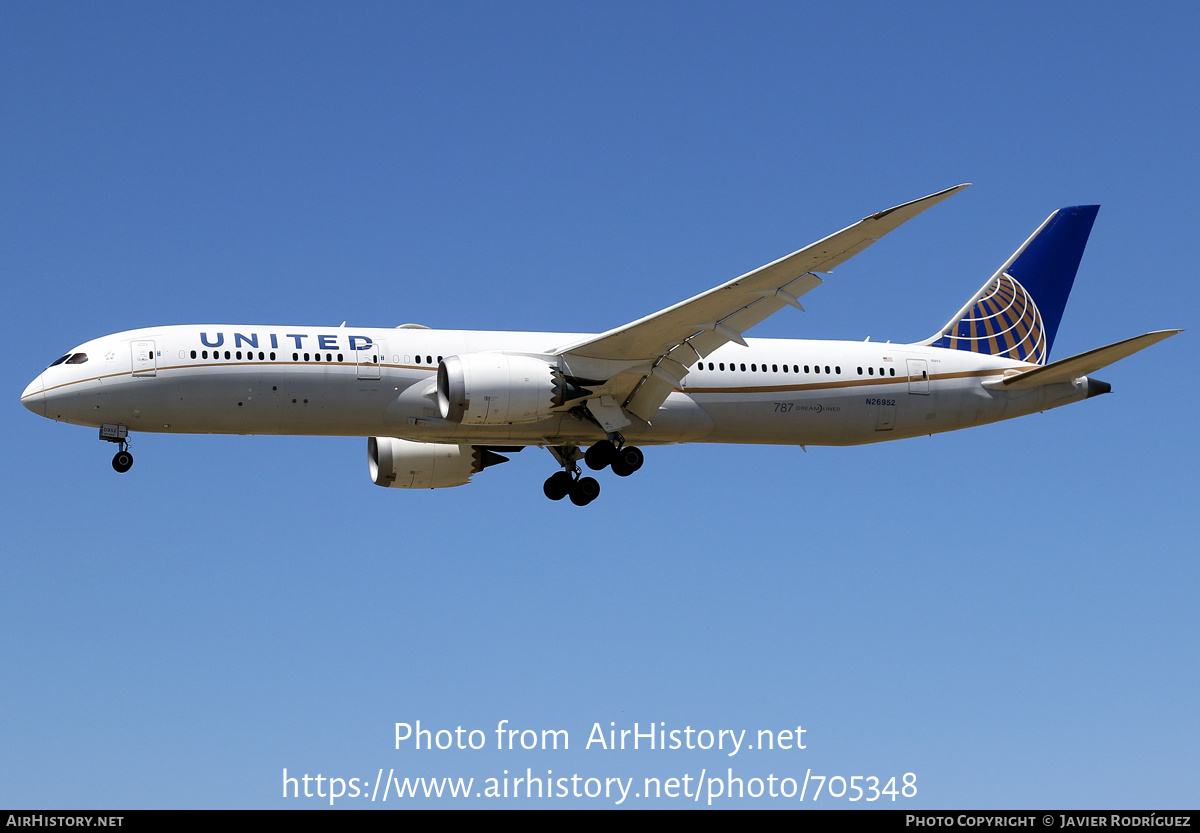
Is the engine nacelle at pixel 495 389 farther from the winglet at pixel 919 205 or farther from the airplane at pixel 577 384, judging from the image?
the winglet at pixel 919 205

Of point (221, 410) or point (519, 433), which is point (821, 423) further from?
point (221, 410)

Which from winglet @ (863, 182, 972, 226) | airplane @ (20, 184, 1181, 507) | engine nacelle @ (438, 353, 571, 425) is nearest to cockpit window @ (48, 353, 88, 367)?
airplane @ (20, 184, 1181, 507)

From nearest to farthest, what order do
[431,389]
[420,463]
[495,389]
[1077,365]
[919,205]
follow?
[919,205] → [495,389] → [431,389] → [1077,365] → [420,463]

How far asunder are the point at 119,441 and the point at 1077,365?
21882 millimetres

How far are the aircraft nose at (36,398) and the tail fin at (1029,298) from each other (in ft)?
70.0

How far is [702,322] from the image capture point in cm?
3181

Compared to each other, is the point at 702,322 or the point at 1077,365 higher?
the point at 1077,365

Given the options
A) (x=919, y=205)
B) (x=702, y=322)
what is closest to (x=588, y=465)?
(x=702, y=322)

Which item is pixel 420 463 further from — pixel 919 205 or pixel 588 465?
pixel 919 205

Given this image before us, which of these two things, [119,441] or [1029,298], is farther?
[1029,298]

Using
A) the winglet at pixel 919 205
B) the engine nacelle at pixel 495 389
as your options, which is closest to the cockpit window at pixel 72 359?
the engine nacelle at pixel 495 389

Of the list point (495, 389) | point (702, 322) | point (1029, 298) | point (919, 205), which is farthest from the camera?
point (1029, 298)

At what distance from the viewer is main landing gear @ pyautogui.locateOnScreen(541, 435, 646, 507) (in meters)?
34.1
